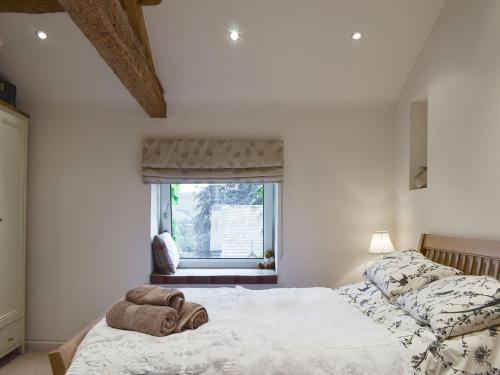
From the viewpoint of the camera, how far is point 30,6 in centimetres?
263

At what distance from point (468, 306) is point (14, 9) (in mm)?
3070

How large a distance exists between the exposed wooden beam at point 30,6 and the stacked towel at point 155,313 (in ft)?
6.15

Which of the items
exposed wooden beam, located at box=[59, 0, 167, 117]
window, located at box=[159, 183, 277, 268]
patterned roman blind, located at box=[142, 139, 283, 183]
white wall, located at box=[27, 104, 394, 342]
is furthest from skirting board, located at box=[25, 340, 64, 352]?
exposed wooden beam, located at box=[59, 0, 167, 117]

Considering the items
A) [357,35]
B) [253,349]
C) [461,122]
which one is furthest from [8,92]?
[461,122]

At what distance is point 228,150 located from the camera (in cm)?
357

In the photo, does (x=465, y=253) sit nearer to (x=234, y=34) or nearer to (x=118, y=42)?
(x=234, y=34)

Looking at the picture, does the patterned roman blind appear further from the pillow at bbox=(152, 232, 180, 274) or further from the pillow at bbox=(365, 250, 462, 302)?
the pillow at bbox=(365, 250, 462, 302)

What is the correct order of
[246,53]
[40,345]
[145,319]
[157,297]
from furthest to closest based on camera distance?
1. [40,345]
2. [246,53]
3. [157,297]
4. [145,319]

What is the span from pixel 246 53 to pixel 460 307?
2.32m

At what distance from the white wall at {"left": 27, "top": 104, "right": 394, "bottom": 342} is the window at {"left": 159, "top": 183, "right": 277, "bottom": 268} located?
49 cm

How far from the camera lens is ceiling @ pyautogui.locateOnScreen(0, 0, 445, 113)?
9.31 ft

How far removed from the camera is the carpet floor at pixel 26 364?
10.1 feet

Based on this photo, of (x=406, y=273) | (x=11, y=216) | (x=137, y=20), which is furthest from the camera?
(x=11, y=216)

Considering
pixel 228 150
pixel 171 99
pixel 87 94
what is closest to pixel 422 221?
pixel 228 150
